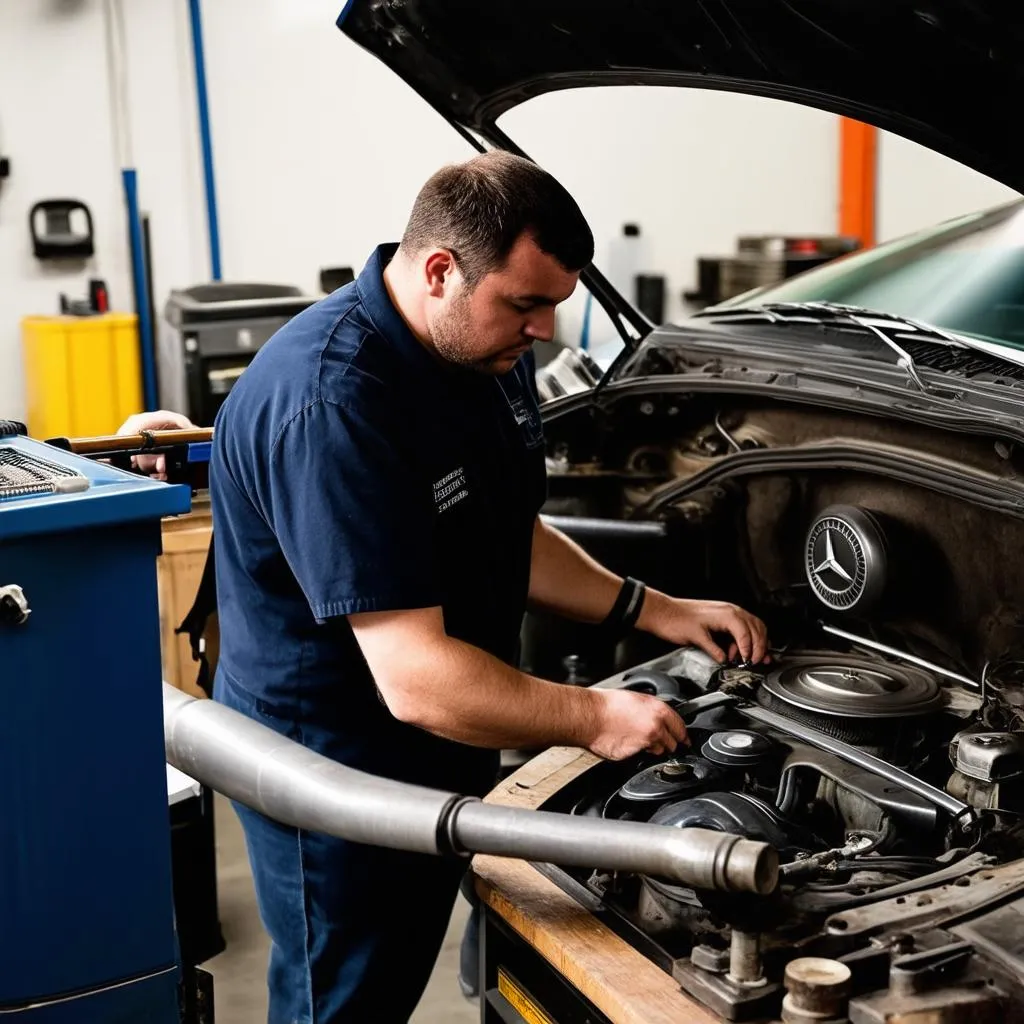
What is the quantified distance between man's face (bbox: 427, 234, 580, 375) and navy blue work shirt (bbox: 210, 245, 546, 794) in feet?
0.18

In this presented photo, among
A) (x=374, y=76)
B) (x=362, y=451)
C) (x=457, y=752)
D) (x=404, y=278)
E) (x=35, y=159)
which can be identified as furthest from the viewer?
(x=374, y=76)

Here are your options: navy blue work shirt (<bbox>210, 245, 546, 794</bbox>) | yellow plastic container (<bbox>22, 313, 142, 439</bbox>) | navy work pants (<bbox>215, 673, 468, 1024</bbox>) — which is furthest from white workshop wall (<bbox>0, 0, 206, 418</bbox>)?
navy work pants (<bbox>215, 673, 468, 1024</bbox>)

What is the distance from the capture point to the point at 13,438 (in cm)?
148

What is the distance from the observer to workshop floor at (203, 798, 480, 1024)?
7.80ft

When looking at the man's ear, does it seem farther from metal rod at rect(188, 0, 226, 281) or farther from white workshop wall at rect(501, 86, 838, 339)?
white workshop wall at rect(501, 86, 838, 339)

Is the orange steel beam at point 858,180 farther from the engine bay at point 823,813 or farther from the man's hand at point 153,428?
the man's hand at point 153,428

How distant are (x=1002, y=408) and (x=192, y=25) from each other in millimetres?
4126

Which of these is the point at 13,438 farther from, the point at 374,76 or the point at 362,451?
the point at 374,76

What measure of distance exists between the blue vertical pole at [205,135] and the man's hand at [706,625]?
3.69m

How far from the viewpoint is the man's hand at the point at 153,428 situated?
164cm

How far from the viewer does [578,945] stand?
47.1 inches

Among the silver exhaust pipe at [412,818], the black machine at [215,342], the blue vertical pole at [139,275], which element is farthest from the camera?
the blue vertical pole at [139,275]

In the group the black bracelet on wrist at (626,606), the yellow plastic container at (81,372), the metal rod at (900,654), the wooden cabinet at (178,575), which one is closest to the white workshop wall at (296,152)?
the yellow plastic container at (81,372)

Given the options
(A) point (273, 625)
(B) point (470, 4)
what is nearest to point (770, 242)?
(B) point (470, 4)
